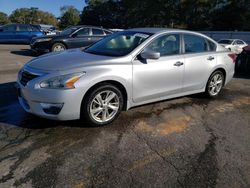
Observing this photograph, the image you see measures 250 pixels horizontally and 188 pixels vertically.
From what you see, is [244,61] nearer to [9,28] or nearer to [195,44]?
[195,44]

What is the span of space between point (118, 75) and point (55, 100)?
1.04m

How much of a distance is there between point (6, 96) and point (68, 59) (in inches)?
84.4

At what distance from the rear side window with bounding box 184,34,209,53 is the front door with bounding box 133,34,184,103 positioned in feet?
0.85

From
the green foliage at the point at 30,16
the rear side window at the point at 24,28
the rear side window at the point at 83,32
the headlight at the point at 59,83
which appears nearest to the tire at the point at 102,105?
the headlight at the point at 59,83

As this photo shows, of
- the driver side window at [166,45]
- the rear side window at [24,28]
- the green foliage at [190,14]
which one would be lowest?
the driver side window at [166,45]

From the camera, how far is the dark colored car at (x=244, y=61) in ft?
30.8

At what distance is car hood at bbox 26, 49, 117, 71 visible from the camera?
423 centimetres

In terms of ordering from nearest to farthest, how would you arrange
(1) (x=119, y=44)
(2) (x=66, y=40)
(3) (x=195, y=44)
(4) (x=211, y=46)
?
(1) (x=119, y=44), (3) (x=195, y=44), (4) (x=211, y=46), (2) (x=66, y=40)

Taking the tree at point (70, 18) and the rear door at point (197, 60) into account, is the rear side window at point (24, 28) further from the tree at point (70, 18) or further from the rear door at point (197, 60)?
the tree at point (70, 18)

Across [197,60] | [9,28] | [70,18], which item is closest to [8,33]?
[9,28]

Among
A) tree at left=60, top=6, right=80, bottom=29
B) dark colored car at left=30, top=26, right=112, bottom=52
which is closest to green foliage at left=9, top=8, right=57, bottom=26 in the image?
tree at left=60, top=6, right=80, bottom=29

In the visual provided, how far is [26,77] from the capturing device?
14.1 feet

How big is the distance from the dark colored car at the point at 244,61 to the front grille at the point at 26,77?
748cm

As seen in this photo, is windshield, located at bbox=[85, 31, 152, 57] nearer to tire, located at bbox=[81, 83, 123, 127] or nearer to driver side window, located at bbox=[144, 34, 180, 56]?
driver side window, located at bbox=[144, 34, 180, 56]
